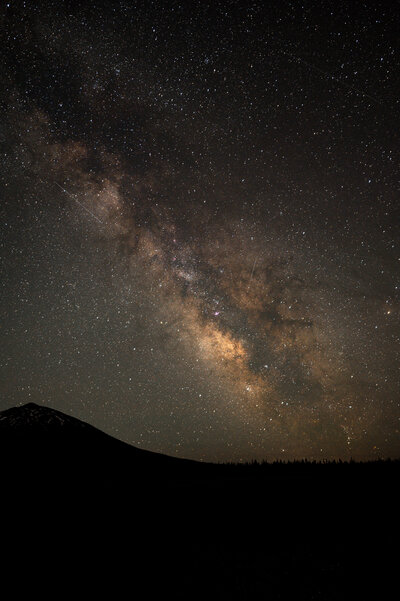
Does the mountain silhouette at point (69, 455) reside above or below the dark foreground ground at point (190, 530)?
above

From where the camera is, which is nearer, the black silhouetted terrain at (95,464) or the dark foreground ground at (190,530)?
the dark foreground ground at (190,530)

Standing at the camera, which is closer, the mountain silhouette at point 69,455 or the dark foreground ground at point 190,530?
the dark foreground ground at point 190,530

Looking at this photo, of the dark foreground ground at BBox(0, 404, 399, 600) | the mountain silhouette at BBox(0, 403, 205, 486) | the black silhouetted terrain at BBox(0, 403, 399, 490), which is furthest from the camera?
the mountain silhouette at BBox(0, 403, 205, 486)

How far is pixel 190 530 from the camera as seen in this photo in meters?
8.02

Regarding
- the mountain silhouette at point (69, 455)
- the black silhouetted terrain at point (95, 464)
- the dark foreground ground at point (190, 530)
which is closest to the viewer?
the dark foreground ground at point (190, 530)

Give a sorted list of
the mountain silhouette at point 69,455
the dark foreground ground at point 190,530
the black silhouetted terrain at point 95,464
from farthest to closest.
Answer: the mountain silhouette at point 69,455 → the black silhouetted terrain at point 95,464 → the dark foreground ground at point 190,530

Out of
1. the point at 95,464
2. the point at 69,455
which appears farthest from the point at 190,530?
the point at 69,455

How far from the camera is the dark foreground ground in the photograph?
5375 millimetres

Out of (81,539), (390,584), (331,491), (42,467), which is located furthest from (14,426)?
(390,584)

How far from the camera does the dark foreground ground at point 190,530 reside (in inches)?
212

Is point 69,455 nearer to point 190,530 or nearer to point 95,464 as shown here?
point 95,464

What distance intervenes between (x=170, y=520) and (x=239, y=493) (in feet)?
8.93

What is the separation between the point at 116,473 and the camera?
13.4 meters

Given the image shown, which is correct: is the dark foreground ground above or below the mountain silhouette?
below
